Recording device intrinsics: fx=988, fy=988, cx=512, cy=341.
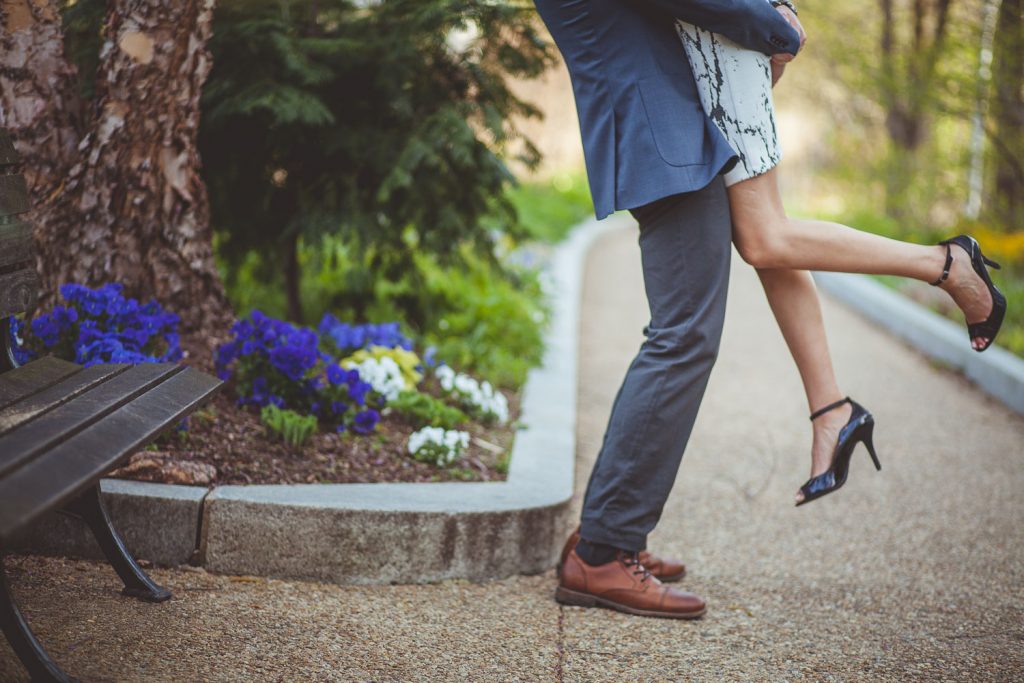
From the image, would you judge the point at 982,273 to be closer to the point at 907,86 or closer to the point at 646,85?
the point at 646,85

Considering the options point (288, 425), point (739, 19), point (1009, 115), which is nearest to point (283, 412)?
point (288, 425)

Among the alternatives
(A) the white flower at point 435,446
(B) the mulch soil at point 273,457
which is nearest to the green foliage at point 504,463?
(B) the mulch soil at point 273,457

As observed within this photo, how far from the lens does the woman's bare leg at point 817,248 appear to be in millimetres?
2299

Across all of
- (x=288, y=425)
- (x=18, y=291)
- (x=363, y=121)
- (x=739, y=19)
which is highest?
(x=739, y=19)

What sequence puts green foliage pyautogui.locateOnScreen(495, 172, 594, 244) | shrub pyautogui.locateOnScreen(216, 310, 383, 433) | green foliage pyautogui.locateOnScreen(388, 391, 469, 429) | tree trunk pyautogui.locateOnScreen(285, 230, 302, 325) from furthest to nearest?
1. green foliage pyautogui.locateOnScreen(495, 172, 594, 244)
2. tree trunk pyautogui.locateOnScreen(285, 230, 302, 325)
3. green foliage pyautogui.locateOnScreen(388, 391, 469, 429)
4. shrub pyautogui.locateOnScreen(216, 310, 383, 433)

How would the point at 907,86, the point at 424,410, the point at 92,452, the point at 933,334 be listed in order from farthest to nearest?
the point at 907,86 → the point at 933,334 → the point at 424,410 → the point at 92,452

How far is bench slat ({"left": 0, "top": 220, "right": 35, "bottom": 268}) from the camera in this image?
2.12m

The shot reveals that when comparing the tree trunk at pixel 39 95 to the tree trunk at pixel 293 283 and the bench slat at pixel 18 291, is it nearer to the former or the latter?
the bench slat at pixel 18 291

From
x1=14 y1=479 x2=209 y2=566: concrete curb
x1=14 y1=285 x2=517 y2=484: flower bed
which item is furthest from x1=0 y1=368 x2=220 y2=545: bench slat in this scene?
x1=14 y1=285 x2=517 y2=484: flower bed

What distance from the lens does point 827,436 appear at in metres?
2.54

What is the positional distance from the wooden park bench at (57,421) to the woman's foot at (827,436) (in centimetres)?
150

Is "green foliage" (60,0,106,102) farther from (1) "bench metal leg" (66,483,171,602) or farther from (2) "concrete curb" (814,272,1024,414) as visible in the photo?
(2) "concrete curb" (814,272,1024,414)

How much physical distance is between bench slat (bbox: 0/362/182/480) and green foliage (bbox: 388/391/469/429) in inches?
42.0

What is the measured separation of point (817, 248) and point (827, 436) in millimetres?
524
